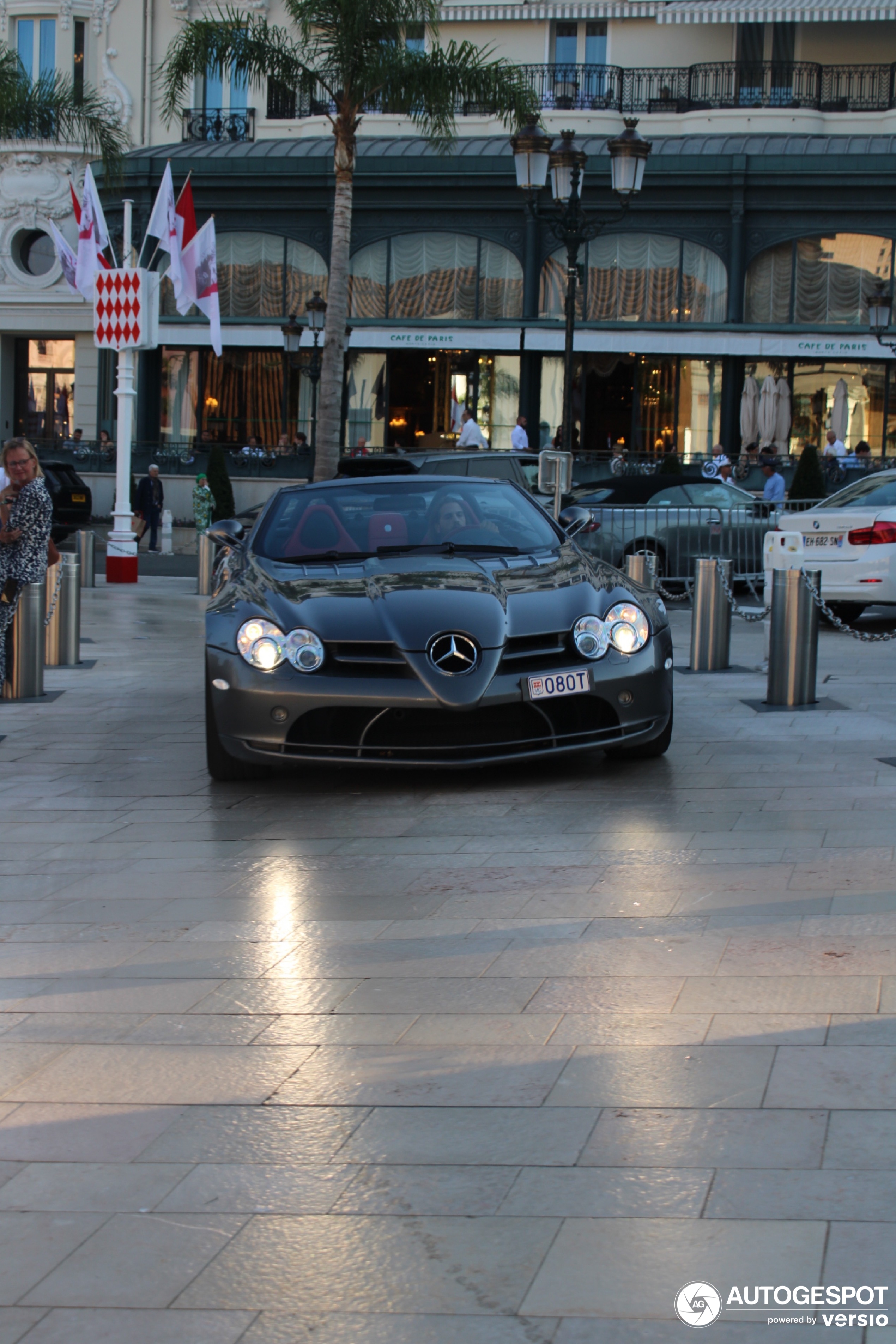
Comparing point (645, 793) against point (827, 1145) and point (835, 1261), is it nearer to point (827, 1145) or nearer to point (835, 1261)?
point (827, 1145)

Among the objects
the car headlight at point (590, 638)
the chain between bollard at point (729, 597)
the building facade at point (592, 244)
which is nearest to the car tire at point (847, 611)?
the chain between bollard at point (729, 597)

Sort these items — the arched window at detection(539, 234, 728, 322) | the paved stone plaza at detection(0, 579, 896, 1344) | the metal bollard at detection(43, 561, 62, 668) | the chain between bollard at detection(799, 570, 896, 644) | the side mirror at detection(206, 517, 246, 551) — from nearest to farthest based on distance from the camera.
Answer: the paved stone plaza at detection(0, 579, 896, 1344)
the side mirror at detection(206, 517, 246, 551)
the chain between bollard at detection(799, 570, 896, 644)
the metal bollard at detection(43, 561, 62, 668)
the arched window at detection(539, 234, 728, 322)

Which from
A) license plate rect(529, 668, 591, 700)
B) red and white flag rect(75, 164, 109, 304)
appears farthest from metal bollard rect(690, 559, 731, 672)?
red and white flag rect(75, 164, 109, 304)

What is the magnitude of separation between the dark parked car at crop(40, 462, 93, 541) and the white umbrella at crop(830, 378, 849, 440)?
16.0 meters

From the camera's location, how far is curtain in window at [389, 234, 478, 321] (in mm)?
36281

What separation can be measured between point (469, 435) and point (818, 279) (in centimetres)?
1070

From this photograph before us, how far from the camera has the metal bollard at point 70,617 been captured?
1222 centimetres

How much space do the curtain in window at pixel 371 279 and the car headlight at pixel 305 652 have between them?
101 feet

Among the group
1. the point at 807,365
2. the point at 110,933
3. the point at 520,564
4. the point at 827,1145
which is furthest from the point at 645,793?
the point at 807,365

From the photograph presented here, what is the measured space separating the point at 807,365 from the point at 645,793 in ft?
98.2

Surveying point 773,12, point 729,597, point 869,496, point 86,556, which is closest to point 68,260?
point 86,556

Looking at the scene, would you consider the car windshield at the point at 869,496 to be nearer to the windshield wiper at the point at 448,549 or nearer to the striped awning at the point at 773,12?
the windshield wiper at the point at 448,549

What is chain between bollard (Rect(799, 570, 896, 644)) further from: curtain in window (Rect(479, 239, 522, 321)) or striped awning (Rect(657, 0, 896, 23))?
striped awning (Rect(657, 0, 896, 23))

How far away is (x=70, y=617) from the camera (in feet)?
41.1
